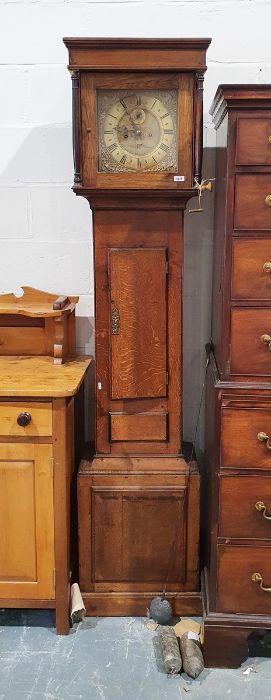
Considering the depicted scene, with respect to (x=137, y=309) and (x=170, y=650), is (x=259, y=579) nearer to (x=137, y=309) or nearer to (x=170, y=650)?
(x=170, y=650)

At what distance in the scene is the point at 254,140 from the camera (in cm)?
187

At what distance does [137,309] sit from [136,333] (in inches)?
3.1

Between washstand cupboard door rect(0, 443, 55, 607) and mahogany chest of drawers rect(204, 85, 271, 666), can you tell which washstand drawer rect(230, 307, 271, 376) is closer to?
mahogany chest of drawers rect(204, 85, 271, 666)

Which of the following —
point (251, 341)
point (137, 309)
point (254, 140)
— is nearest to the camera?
point (254, 140)

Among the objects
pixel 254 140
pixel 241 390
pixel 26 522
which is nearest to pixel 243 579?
pixel 241 390

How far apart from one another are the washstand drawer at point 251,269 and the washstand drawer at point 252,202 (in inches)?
1.7

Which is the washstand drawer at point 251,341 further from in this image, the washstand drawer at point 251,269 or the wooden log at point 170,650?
the wooden log at point 170,650

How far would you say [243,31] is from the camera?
2.44 meters

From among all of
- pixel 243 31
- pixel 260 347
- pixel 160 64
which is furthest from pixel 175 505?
pixel 243 31

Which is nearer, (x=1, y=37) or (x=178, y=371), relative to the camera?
(x=178, y=371)

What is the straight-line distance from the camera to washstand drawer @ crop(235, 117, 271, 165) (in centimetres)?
186

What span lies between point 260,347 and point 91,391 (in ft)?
3.04

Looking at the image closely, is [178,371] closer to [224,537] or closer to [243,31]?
[224,537]

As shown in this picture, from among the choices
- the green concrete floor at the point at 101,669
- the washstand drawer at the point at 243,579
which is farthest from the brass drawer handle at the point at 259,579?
the green concrete floor at the point at 101,669
